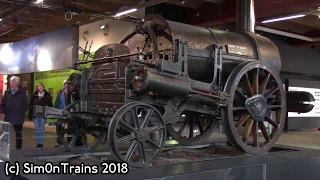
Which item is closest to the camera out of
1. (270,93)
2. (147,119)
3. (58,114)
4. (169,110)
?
(147,119)

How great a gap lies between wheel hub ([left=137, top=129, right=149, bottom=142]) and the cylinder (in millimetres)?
324

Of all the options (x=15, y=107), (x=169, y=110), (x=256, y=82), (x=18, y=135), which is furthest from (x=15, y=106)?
(x=256, y=82)

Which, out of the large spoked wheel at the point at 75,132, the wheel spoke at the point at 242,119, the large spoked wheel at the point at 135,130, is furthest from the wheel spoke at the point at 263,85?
the large spoked wheel at the point at 75,132

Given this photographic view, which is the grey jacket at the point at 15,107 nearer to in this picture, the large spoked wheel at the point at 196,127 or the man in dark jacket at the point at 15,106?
the man in dark jacket at the point at 15,106

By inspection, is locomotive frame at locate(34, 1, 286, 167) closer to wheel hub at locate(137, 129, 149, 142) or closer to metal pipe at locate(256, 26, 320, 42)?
wheel hub at locate(137, 129, 149, 142)

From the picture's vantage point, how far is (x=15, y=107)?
228 inches

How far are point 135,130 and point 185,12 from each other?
6.78 metres

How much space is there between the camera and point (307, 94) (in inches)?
173

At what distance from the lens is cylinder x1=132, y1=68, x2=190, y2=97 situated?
121 inches

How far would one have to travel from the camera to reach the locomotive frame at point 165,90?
317 centimetres

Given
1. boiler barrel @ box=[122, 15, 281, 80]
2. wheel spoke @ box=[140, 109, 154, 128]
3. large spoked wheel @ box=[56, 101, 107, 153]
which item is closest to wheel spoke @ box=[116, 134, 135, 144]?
wheel spoke @ box=[140, 109, 154, 128]

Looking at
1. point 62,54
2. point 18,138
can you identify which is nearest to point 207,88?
point 18,138

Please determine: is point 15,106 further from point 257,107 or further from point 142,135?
point 257,107

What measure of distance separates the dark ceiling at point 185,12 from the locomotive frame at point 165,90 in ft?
11.7
